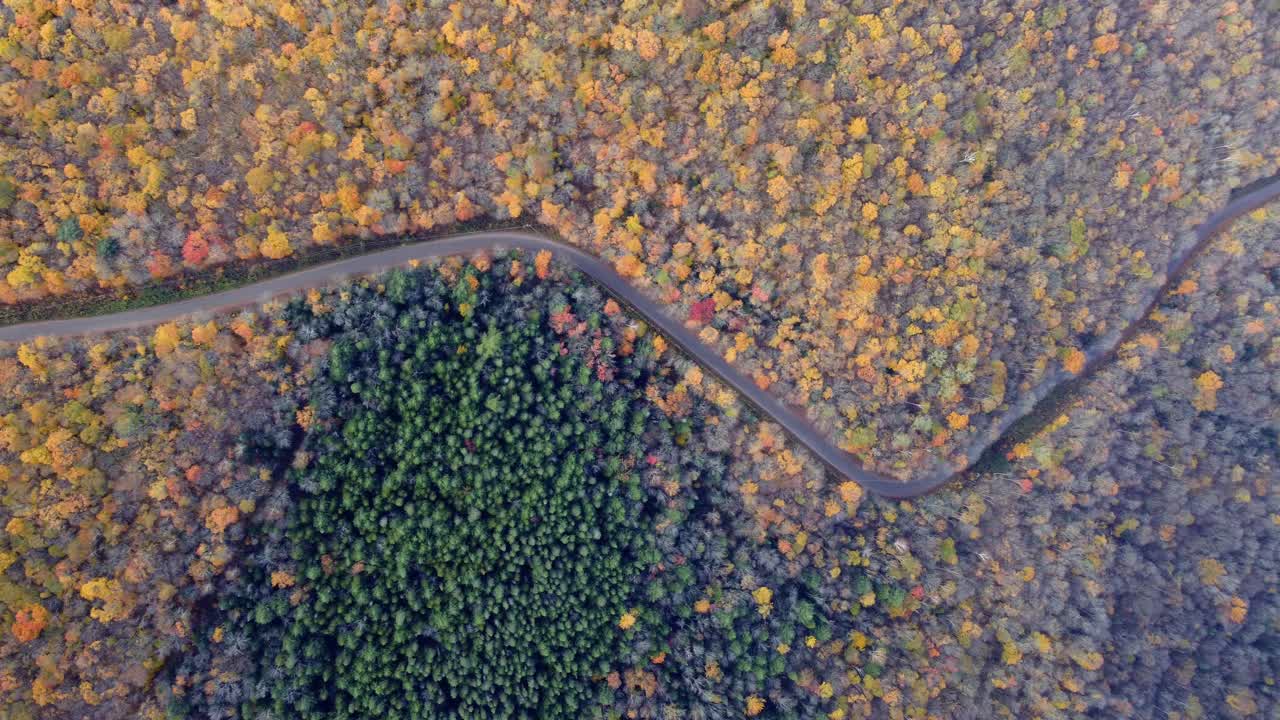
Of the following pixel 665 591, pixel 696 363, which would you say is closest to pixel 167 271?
pixel 696 363

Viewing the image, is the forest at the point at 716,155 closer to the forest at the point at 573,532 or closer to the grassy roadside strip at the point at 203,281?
the grassy roadside strip at the point at 203,281

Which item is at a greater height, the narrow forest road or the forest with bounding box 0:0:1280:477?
the forest with bounding box 0:0:1280:477

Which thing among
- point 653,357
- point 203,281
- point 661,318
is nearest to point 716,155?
point 661,318

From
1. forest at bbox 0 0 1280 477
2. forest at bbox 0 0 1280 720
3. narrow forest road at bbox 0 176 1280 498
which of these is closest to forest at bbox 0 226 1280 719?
forest at bbox 0 0 1280 720

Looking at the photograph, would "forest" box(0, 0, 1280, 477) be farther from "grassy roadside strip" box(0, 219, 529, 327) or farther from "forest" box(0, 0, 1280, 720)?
"grassy roadside strip" box(0, 219, 529, 327)

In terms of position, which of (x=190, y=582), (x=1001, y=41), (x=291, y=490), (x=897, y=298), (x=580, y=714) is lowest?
(x=580, y=714)

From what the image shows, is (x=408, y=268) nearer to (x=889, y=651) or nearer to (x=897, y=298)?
(x=897, y=298)

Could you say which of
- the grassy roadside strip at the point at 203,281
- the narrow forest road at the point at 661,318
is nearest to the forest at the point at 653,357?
the grassy roadside strip at the point at 203,281

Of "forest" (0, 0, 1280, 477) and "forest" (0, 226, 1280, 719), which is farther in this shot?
"forest" (0, 0, 1280, 477)
